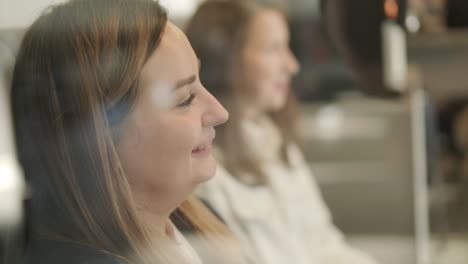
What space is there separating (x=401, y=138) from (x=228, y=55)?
411 millimetres

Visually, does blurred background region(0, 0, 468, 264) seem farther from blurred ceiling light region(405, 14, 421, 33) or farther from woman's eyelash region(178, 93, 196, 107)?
woman's eyelash region(178, 93, 196, 107)

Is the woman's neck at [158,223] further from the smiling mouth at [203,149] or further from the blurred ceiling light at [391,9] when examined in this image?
the blurred ceiling light at [391,9]

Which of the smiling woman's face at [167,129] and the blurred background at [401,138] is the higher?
the smiling woman's face at [167,129]

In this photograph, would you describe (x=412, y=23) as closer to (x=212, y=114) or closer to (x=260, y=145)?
(x=260, y=145)

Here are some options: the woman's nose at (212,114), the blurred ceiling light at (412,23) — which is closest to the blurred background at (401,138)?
the blurred ceiling light at (412,23)

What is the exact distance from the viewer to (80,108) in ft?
0.99

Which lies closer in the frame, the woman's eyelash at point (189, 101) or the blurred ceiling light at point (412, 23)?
the woman's eyelash at point (189, 101)

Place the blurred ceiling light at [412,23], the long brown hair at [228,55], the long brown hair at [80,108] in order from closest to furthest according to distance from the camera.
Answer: the long brown hair at [80,108] → the long brown hair at [228,55] → the blurred ceiling light at [412,23]

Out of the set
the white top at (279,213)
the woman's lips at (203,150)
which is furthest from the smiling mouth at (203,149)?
the white top at (279,213)

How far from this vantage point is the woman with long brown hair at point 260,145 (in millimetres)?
502

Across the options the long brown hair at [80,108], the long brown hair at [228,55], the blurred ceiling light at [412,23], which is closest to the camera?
the long brown hair at [80,108]

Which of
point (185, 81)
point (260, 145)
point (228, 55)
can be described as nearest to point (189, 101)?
point (185, 81)

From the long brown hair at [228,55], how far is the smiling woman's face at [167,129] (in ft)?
0.32

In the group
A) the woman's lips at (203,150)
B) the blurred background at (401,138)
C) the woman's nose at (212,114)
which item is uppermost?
the woman's nose at (212,114)
